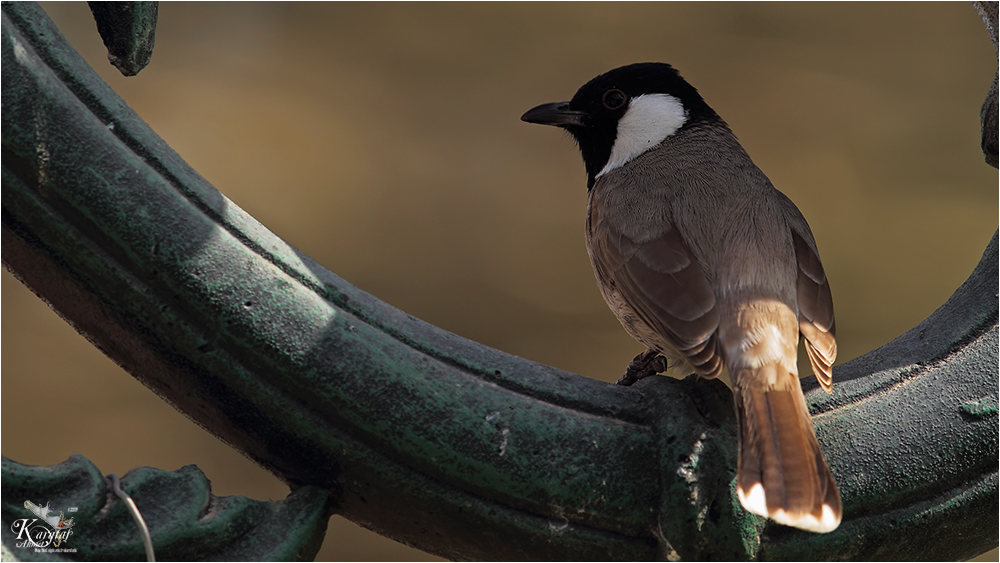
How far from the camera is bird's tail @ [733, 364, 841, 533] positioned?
93 cm

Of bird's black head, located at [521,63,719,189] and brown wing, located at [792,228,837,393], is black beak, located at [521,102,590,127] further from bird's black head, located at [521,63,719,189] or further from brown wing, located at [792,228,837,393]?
brown wing, located at [792,228,837,393]

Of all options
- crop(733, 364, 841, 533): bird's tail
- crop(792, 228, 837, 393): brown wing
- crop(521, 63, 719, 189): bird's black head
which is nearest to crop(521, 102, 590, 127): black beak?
crop(521, 63, 719, 189): bird's black head

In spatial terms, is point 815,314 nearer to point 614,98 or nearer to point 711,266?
point 711,266

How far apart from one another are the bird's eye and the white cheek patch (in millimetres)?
23

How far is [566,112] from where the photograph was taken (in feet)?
6.66

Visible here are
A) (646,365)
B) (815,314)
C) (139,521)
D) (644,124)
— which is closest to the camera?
(139,521)

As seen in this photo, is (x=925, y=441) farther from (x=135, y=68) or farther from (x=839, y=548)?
(x=135, y=68)

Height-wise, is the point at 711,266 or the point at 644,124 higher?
the point at 644,124

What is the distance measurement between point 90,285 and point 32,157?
0.15 metres

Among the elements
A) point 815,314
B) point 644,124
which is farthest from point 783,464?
point 644,124

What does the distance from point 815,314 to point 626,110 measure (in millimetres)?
826

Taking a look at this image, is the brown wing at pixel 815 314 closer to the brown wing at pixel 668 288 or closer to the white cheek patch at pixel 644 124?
the brown wing at pixel 668 288

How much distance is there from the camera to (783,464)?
975 mm

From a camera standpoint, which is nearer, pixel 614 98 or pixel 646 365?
pixel 646 365
